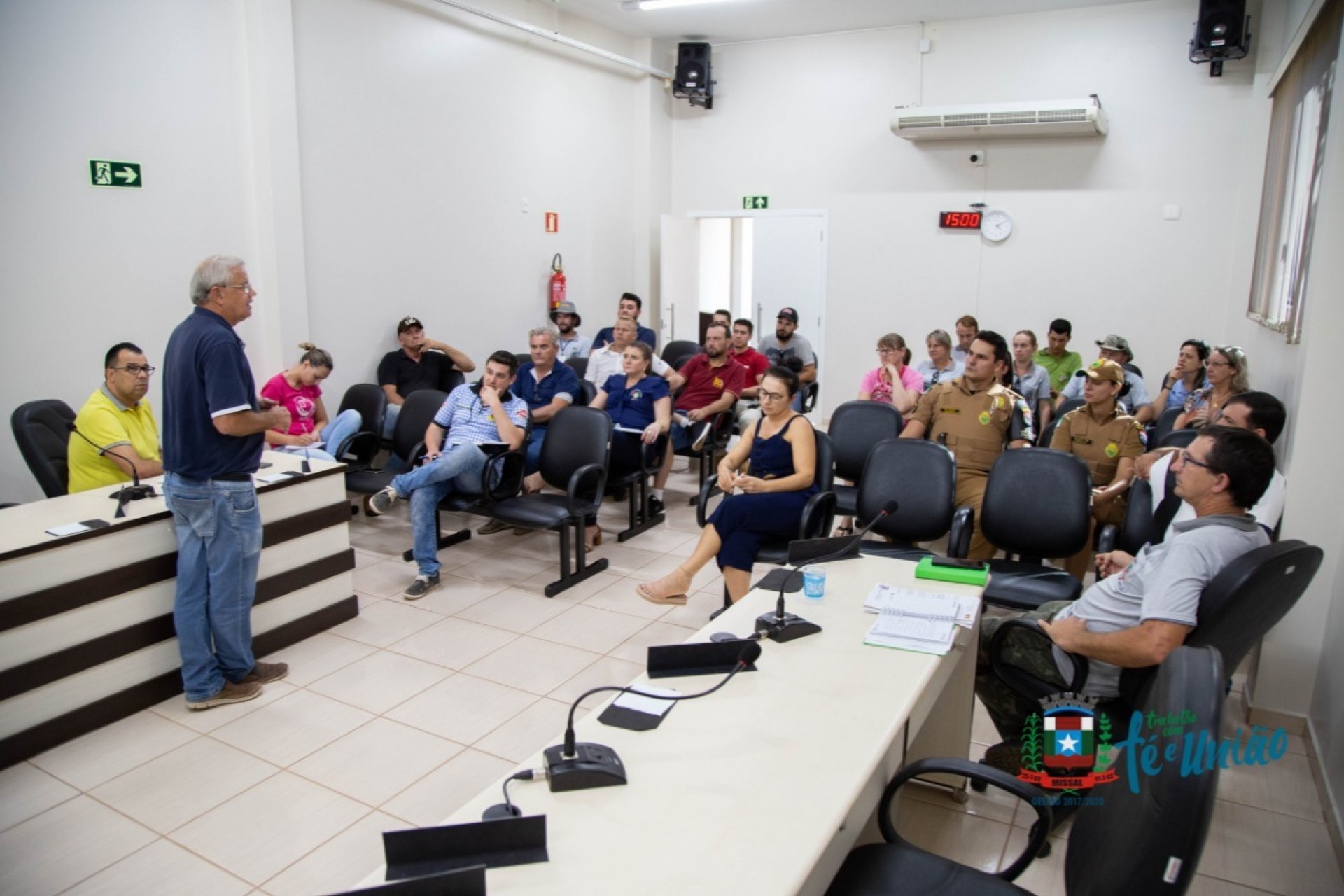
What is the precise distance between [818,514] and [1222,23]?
5466mm

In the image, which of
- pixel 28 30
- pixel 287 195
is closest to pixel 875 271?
pixel 287 195

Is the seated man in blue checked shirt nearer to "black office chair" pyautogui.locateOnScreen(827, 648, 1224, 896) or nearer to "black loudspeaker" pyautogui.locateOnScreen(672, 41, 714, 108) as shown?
"black office chair" pyautogui.locateOnScreen(827, 648, 1224, 896)

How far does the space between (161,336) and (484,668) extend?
2.95m

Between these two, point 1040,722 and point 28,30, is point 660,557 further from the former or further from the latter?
point 28,30

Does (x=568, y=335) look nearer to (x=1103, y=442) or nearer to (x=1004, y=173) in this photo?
(x=1004, y=173)

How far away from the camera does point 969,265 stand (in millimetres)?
8078

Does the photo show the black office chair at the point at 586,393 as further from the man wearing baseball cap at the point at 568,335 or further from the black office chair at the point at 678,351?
the black office chair at the point at 678,351

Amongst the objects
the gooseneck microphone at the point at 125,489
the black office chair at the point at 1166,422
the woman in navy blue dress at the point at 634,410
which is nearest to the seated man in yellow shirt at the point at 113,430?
the gooseneck microphone at the point at 125,489

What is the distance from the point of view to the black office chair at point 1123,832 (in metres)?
1.25

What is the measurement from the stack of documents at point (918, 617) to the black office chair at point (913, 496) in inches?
43.3

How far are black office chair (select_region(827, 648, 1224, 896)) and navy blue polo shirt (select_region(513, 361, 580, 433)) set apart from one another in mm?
3939

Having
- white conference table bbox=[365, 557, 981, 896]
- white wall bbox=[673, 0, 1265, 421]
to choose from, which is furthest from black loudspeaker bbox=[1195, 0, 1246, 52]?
white conference table bbox=[365, 557, 981, 896]

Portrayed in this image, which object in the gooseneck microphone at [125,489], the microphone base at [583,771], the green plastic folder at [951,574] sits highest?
the gooseneck microphone at [125,489]

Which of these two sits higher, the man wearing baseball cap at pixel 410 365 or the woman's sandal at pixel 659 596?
the man wearing baseball cap at pixel 410 365
